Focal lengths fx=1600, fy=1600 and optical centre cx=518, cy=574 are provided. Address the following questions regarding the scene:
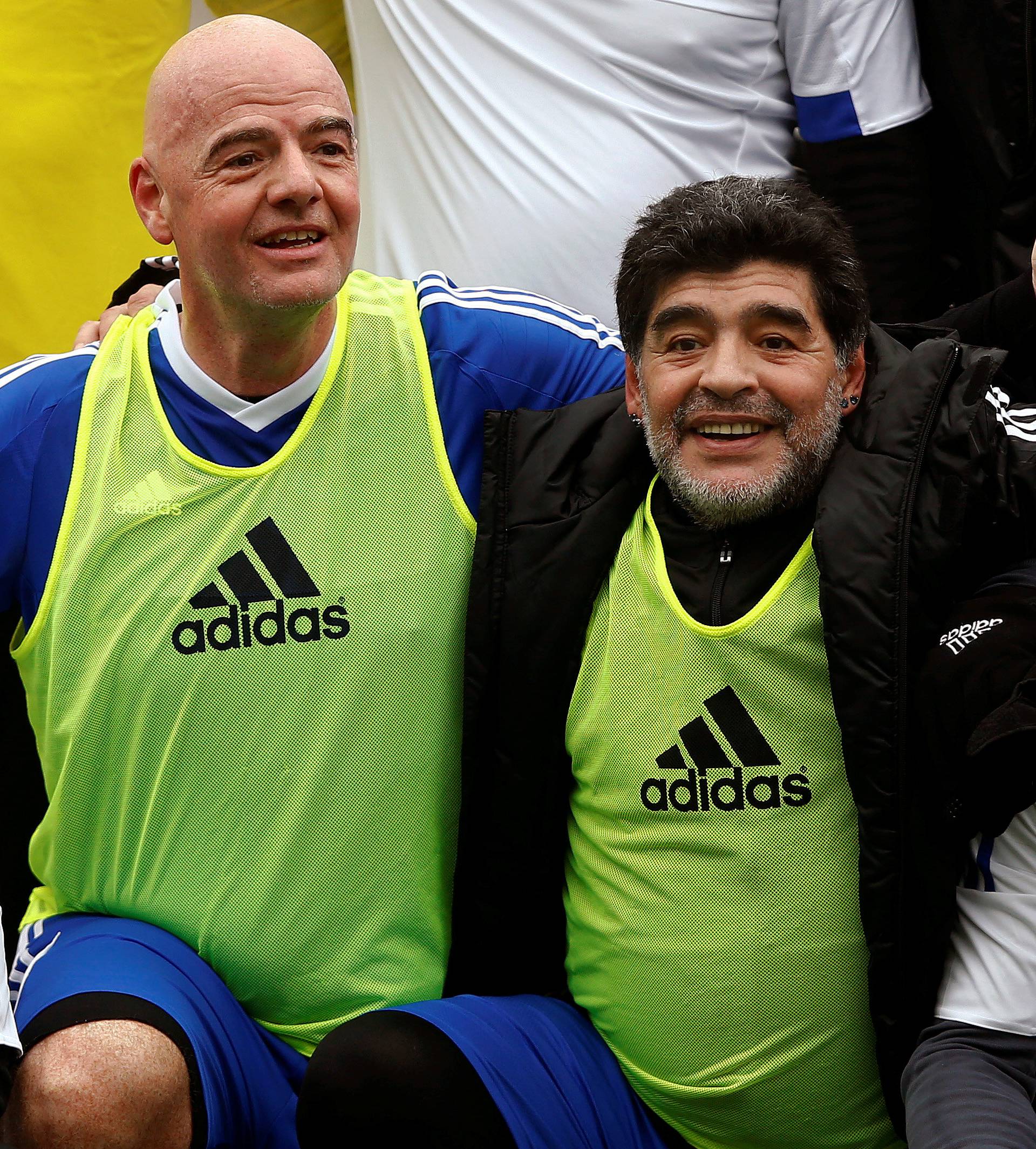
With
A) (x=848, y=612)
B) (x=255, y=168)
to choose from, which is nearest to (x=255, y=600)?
(x=255, y=168)

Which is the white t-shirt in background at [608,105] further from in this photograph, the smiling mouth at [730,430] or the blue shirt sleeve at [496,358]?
the smiling mouth at [730,430]

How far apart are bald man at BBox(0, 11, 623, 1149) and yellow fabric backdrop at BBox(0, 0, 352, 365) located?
93 cm

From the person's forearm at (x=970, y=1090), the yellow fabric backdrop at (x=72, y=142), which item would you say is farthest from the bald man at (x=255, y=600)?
the yellow fabric backdrop at (x=72, y=142)

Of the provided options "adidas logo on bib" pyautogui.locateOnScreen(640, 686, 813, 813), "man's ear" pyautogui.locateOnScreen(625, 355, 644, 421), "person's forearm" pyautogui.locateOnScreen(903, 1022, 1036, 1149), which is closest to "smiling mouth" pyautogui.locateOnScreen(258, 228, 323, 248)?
"man's ear" pyautogui.locateOnScreen(625, 355, 644, 421)

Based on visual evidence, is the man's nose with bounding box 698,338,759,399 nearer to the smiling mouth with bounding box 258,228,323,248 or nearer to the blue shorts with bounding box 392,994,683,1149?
the smiling mouth with bounding box 258,228,323,248

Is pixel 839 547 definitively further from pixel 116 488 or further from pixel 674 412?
pixel 116 488

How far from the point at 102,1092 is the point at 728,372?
3.86ft

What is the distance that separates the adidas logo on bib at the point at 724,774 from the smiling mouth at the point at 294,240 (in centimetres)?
84

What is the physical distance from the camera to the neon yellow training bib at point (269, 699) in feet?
7.24

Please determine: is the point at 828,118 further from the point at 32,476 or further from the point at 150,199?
the point at 32,476

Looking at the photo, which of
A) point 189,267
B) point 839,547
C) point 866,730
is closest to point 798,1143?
point 866,730

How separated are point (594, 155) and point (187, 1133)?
165 cm

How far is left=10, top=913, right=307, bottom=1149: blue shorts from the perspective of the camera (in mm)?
2018

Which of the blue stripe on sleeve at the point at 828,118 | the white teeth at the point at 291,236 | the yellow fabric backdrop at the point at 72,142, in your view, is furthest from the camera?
the yellow fabric backdrop at the point at 72,142
